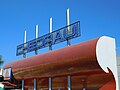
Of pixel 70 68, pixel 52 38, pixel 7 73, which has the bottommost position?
pixel 70 68

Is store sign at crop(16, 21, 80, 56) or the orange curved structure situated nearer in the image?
the orange curved structure

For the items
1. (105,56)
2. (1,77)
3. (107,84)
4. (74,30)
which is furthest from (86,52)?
(1,77)

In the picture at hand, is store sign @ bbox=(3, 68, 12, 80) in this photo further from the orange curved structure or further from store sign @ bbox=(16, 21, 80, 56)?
the orange curved structure

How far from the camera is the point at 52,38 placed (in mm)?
28062

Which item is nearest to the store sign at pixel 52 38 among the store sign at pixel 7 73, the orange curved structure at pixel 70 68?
the orange curved structure at pixel 70 68

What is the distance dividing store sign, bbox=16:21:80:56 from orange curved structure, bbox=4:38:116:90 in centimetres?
252

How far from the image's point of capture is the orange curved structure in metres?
18.9

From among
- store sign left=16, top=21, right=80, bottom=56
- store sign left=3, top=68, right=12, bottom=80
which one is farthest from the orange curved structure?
store sign left=3, top=68, right=12, bottom=80

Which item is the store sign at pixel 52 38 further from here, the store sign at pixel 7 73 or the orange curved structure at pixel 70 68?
the store sign at pixel 7 73

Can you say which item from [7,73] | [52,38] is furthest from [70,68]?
[7,73]

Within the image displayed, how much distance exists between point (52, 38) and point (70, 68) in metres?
7.71

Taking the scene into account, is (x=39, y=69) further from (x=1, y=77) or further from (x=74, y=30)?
(x=1, y=77)

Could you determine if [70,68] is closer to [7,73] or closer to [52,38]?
[52,38]

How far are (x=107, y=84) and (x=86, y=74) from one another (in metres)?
2.06
